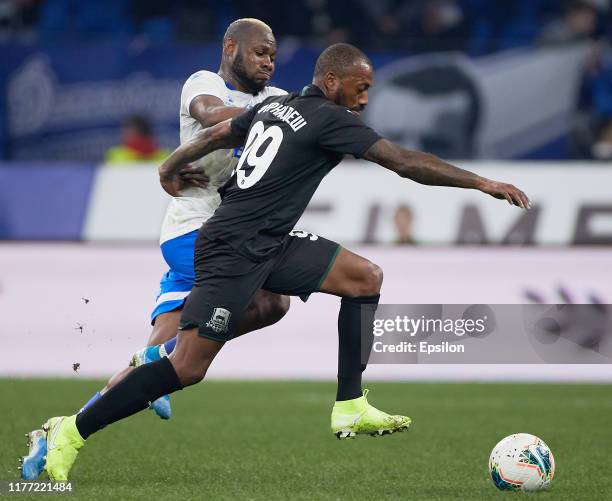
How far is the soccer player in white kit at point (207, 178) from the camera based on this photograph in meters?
6.54

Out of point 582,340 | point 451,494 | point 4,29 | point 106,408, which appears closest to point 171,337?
point 106,408

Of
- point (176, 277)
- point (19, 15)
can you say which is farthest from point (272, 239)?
point (19, 15)

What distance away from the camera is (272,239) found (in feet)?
19.7

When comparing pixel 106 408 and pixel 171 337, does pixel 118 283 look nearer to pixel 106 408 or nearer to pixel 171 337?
pixel 171 337

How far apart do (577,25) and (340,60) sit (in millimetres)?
9595

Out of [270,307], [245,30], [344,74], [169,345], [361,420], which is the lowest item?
[361,420]

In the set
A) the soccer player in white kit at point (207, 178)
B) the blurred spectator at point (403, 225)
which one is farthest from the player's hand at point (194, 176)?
the blurred spectator at point (403, 225)

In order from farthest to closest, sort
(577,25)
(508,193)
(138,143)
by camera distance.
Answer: (577,25) < (138,143) < (508,193)

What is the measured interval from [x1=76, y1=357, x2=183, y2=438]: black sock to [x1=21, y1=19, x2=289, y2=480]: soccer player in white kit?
2.10 ft

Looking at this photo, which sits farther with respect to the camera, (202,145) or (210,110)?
(210,110)

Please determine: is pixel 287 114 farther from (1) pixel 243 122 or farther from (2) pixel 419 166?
(2) pixel 419 166

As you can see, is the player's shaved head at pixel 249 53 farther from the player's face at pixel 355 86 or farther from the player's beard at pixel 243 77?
the player's face at pixel 355 86

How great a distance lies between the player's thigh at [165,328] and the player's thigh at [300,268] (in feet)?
3.19

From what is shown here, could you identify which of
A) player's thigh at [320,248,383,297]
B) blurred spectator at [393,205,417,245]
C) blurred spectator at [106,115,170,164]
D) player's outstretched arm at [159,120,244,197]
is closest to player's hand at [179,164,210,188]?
player's outstretched arm at [159,120,244,197]
